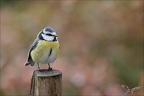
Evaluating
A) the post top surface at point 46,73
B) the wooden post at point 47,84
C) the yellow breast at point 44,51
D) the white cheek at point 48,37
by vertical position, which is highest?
the white cheek at point 48,37

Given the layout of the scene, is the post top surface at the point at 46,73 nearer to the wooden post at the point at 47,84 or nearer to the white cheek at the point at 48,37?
the wooden post at the point at 47,84

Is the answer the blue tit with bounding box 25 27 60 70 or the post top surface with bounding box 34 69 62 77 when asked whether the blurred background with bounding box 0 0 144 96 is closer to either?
the blue tit with bounding box 25 27 60 70

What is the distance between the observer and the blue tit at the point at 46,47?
82.2 inches

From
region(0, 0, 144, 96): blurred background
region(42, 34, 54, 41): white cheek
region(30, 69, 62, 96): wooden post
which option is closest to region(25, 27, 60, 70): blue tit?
region(42, 34, 54, 41): white cheek

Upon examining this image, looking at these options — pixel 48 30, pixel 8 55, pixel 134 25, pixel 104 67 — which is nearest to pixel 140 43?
pixel 134 25

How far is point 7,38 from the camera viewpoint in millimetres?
6215

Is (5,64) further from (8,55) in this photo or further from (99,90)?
(99,90)

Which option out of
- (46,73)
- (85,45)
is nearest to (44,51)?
(46,73)

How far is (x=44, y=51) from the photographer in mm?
2137

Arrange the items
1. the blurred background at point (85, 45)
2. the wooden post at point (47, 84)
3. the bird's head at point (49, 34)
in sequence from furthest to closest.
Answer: the blurred background at point (85, 45) → the bird's head at point (49, 34) → the wooden post at point (47, 84)

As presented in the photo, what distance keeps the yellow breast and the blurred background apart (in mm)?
2128

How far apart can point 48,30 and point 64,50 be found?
11.6 ft

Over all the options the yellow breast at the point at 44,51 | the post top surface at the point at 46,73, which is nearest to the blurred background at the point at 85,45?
the yellow breast at the point at 44,51

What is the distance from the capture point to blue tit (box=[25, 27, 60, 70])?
A: 2.09 metres
